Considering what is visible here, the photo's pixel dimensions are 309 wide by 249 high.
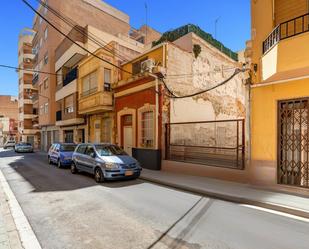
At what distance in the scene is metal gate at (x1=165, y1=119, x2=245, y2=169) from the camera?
402 inches

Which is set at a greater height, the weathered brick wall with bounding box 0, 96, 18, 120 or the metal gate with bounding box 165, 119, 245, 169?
the weathered brick wall with bounding box 0, 96, 18, 120

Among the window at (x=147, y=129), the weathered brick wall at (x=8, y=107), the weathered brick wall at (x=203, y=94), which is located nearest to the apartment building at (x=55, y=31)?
the weathered brick wall at (x=203, y=94)

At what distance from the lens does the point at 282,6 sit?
862cm

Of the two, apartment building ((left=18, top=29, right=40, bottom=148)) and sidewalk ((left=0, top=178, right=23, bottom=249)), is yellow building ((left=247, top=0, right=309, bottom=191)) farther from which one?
apartment building ((left=18, top=29, right=40, bottom=148))

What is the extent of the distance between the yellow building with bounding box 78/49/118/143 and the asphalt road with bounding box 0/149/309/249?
10.1 meters

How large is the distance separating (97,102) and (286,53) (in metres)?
13.2

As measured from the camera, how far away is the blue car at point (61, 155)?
14.7 m

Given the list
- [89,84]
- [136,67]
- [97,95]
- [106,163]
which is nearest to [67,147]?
[97,95]

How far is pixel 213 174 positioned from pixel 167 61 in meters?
6.86

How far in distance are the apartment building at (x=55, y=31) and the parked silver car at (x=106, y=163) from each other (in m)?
20.9

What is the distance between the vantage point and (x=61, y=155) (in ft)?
49.1

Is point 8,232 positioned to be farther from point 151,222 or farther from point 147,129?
point 147,129

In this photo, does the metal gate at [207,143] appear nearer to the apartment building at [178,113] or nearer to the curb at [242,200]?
the apartment building at [178,113]

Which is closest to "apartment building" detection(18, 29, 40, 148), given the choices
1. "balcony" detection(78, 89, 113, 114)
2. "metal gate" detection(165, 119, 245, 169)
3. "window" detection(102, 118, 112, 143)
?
"balcony" detection(78, 89, 113, 114)
